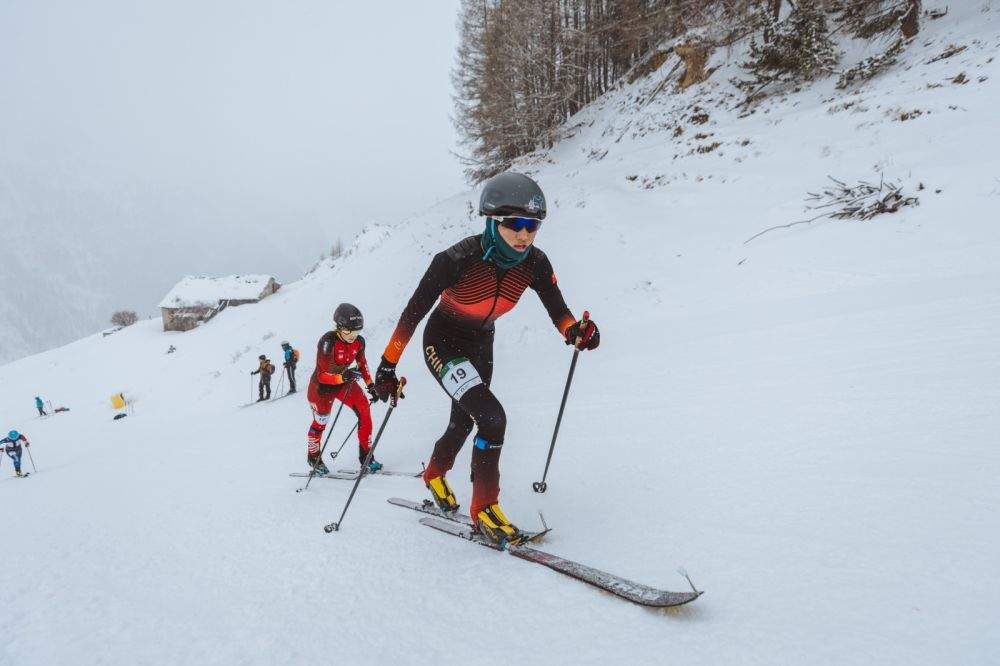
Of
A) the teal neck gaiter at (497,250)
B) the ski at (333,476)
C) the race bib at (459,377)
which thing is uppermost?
the teal neck gaiter at (497,250)

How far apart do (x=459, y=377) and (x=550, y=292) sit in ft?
3.30

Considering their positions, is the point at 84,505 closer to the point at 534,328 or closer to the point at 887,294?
the point at 534,328

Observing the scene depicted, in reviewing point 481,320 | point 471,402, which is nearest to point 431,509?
point 471,402

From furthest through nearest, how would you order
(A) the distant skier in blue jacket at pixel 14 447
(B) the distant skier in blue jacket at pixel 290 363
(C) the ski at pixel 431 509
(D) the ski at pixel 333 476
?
(B) the distant skier in blue jacket at pixel 290 363, (A) the distant skier in blue jacket at pixel 14 447, (D) the ski at pixel 333 476, (C) the ski at pixel 431 509

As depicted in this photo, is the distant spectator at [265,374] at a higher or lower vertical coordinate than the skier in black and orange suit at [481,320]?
lower

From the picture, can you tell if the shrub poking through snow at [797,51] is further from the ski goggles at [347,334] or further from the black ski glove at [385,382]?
the black ski glove at [385,382]

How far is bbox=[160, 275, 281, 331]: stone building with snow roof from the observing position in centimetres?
4194

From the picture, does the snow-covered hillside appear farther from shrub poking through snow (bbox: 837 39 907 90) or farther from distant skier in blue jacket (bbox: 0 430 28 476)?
distant skier in blue jacket (bbox: 0 430 28 476)

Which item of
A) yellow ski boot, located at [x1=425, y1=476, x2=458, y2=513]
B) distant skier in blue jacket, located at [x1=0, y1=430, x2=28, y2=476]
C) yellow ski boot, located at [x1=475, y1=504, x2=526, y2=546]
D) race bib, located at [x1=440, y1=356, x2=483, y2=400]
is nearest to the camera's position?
yellow ski boot, located at [x1=475, y1=504, x2=526, y2=546]

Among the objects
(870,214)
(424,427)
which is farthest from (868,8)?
(424,427)

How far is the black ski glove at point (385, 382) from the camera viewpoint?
11.1 feet

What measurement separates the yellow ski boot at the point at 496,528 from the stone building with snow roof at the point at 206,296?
47.2 m

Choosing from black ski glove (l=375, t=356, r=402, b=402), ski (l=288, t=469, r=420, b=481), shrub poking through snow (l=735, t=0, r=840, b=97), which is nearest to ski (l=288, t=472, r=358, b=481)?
ski (l=288, t=469, r=420, b=481)

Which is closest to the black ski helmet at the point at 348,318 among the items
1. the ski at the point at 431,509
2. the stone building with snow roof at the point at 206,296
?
the ski at the point at 431,509
